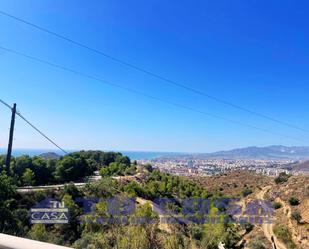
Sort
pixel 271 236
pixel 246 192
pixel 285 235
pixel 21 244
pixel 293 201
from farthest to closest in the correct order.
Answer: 1. pixel 246 192
2. pixel 293 201
3. pixel 271 236
4. pixel 285 235
5. pixel 21 244

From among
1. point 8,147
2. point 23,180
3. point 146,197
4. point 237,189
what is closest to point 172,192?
point 146,197

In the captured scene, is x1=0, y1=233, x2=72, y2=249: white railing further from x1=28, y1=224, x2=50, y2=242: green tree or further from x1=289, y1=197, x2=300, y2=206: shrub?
x1=289, y1=197, x2=300, y2=206: shrub

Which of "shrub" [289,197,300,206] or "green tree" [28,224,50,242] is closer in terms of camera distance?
"green tree" [28,224,50,242]

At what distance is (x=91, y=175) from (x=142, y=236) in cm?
4390

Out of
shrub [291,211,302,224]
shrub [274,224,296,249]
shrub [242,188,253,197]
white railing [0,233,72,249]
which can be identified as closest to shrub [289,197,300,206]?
shrub [291,211,302,224]

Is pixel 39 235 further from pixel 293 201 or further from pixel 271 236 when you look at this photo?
pixel 293 201

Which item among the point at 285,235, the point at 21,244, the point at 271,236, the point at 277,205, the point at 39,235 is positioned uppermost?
the point at 21,244

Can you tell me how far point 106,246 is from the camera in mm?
2939

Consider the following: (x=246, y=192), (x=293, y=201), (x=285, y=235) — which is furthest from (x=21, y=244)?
(x=246, y=192)

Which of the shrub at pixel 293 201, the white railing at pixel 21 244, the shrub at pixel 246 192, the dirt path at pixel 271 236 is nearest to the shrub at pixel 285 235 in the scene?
the dirt path at pixel 271 236

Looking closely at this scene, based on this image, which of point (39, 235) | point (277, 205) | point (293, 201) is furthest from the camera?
point (277, 205)

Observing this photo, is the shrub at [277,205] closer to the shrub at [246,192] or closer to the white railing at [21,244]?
the shrub at [246,192]

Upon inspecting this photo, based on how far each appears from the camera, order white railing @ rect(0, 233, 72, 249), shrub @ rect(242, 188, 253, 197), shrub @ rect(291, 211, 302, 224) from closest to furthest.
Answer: white railing @ rect(0, 233, 72, 249)
shrub @ rect(291, 211, 302, 224)
shrub @ rect(242, 188, 253, 197)

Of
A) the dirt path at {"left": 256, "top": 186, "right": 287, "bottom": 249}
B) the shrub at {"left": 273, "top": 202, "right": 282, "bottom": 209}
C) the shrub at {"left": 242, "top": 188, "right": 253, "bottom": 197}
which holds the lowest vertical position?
the dirt path at {"left": 256, "top": 186, "right": 287, "bottom": 249}
